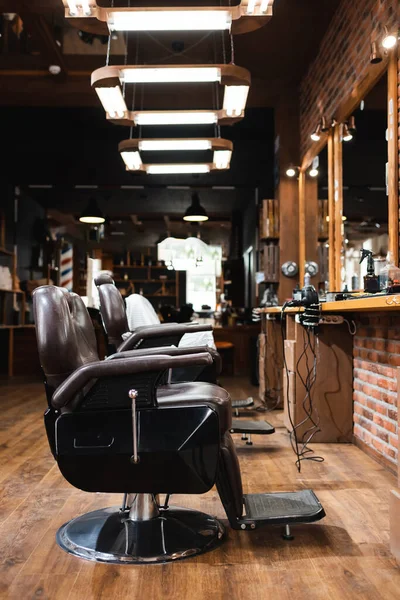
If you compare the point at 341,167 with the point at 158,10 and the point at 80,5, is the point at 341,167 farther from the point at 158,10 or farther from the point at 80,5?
the point at 80,5

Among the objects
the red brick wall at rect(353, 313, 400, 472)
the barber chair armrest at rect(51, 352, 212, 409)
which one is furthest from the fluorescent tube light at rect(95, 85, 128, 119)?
the barber chair armrest at rect(51, 352, 212, 409)

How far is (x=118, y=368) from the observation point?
1.76 meters

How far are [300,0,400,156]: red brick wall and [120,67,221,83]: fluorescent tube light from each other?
1.08 metres

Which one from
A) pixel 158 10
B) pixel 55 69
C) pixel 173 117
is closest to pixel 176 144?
pixel 173 117

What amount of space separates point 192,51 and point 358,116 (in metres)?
2.52

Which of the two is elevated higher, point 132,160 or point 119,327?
point 132,160

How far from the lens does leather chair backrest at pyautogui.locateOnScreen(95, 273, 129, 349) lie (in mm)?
2752

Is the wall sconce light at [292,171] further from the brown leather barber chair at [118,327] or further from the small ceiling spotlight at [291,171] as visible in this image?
the brown leather barber chair at [118,327]

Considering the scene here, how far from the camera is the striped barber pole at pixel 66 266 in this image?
14.1 meters

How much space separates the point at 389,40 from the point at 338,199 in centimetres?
156

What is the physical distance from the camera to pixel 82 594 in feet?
5.82

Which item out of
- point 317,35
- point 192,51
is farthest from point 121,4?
point 317,35

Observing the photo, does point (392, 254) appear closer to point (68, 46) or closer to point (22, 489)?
point (22, 489)

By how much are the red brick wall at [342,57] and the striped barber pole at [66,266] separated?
8.91 m
